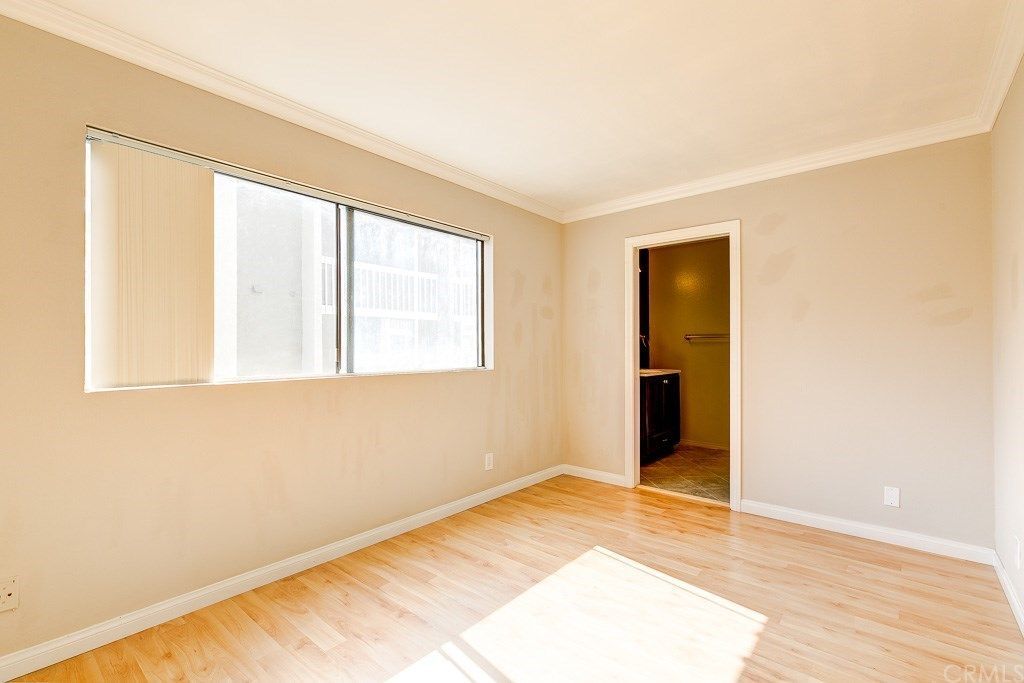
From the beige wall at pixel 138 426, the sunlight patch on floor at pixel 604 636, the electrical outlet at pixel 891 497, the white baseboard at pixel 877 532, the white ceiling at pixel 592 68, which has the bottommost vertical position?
the sunlight patch on floor at pixel 604 636

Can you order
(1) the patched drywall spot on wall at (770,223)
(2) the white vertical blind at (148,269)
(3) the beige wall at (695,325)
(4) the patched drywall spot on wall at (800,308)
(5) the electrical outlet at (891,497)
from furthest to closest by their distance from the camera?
(3) the beige wall at (695,325) < (1) the patched drywall spot on wall at (770,223) < (4) the patched drywall spot on wall at (800,308) < (5) the electrical outlet at (891,497) < (2) the white vertical blind at (148,269)

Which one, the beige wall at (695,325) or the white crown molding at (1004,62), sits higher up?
the white crown molding at (1004,62)

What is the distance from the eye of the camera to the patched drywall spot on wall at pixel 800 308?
3340mm

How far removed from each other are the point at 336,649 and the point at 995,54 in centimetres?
397

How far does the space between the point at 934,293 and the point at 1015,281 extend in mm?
683

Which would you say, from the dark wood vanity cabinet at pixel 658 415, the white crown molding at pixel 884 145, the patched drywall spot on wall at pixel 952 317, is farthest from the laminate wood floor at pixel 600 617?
the white crown molding at pixel 884 145

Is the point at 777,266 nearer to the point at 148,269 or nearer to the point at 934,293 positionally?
the point at 934,293

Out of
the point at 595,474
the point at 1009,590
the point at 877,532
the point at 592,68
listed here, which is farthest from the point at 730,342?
the point at 592,68

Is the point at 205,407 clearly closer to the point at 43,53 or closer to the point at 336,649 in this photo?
the point at 336,649

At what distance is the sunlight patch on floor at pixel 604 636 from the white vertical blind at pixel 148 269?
1.76 metres

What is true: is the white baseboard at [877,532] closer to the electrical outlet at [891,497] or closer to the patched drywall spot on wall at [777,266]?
the electrical outlet at [891,497]

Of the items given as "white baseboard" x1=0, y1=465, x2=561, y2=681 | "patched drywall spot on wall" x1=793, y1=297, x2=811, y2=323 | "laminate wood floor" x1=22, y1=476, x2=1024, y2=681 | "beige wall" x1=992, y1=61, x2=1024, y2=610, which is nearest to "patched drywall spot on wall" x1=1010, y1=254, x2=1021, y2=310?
"beige wall" x1=992, y1=61, x2=1024, y2=610

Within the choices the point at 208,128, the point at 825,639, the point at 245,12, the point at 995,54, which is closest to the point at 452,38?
the point at 245,12

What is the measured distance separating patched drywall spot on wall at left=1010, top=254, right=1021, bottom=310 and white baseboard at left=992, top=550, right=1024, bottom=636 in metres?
1.35
